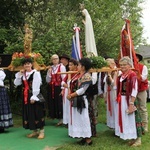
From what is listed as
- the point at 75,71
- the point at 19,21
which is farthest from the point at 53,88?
the point at 19,21

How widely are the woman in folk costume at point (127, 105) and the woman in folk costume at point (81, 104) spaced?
554 mm

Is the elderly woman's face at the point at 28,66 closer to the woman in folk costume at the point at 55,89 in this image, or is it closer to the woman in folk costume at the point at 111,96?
the woman in folk costume at the point at 55,89

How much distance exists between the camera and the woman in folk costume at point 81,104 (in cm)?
516

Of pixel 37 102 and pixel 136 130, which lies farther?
→ pixel 37 102

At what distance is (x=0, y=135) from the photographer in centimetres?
633

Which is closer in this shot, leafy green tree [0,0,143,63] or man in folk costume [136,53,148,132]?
man in folk costume [136,53,148,132]

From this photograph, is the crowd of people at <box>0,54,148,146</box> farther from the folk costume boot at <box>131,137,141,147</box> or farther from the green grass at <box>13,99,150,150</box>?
the green grass at <box>13,99,150,150</box>

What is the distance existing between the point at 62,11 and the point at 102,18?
1.34 meters

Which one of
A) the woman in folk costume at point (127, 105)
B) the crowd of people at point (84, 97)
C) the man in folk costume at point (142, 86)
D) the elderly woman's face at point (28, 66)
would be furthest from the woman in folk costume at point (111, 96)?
the elderly woman's face at point (28, 66)

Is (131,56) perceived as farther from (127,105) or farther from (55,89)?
(55,89)

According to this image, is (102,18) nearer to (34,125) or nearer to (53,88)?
(53,88)

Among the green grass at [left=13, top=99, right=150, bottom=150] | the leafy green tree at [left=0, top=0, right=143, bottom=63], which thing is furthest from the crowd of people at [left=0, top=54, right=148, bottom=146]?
the leafy green tree at [left=0, top=0, right=143, bottom=63]

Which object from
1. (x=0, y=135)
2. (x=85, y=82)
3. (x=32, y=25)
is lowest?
(x=0, y=135)

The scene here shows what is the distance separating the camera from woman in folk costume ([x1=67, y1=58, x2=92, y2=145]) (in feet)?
16.9
